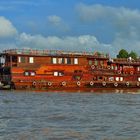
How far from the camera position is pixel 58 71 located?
50656mm

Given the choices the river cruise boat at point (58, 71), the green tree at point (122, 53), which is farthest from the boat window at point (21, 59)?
the green tree at point (122, 53)

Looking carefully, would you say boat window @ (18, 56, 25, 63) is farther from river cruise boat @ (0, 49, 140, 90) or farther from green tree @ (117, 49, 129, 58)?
green tree @ (117, 49, 129, 58)

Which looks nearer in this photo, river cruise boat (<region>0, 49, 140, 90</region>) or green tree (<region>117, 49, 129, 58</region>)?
river cruise boat (<region>0, 49, 140, 90</region>)

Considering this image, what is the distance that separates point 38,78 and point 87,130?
1314 inches

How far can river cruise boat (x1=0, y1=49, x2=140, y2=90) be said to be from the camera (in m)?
49.1

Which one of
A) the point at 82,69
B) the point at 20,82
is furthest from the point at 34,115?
the point at 82,69

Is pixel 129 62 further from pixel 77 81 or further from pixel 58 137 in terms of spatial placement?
pixel 58 137

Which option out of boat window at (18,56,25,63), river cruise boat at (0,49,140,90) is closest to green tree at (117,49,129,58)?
river cruise boat at (0,49,140,90)

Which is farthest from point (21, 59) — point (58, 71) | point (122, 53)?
point (122, 53)

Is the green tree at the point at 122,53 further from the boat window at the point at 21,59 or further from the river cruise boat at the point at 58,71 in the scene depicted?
the boat window at the point at 21,59

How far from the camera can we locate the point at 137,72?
186 feet

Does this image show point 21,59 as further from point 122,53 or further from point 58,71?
point 122,53

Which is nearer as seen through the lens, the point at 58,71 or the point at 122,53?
the point at 58,71

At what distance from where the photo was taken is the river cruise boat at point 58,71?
49.1 meters
